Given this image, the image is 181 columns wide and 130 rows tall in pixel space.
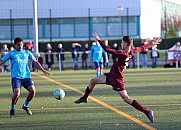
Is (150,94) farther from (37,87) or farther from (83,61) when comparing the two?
(83,61)

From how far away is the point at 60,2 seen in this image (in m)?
55.7

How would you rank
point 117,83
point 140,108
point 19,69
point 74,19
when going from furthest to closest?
point 74,19 < point 19,69 < point 117,83 < point 140,108

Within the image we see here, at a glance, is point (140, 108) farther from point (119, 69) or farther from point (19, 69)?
point (19, 69)

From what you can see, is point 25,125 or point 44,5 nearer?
point 25,125

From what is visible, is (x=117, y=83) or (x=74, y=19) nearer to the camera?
(x=117, y=83)

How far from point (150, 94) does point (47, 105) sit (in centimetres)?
399

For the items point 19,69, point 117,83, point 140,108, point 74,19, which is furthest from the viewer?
point 74,19

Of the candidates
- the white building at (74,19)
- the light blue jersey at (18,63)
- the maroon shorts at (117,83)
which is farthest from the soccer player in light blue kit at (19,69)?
the white building at (74,19)

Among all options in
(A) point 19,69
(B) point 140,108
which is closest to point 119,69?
(B) point 140,108

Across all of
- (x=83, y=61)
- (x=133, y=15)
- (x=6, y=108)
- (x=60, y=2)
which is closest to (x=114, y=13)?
(x=133, y=15)

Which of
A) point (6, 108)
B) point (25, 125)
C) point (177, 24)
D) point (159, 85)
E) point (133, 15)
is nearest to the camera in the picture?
point (25, 125)

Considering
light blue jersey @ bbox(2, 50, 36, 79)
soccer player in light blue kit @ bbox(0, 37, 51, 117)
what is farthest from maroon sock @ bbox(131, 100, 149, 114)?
light blue jersey @ bbox(2, 50, 36, 79)

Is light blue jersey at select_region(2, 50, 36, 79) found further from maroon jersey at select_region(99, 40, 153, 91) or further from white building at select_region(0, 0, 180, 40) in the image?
white building at select_region(0, 0, 180, 40)

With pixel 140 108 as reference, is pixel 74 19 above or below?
above
